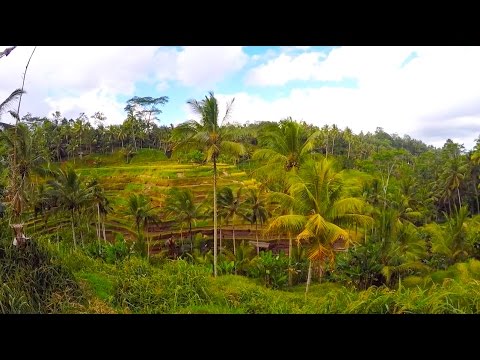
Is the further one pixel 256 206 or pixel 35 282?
pixel 256 206

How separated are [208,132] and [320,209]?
3.42 meters

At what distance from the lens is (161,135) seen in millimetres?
30156

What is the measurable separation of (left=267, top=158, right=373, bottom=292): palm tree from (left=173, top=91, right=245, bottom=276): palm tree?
6.85ft

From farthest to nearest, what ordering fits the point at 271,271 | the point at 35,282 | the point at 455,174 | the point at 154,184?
the point at 154,184 < the point at 455,174 < the point at 271,271 < the point at 35,282

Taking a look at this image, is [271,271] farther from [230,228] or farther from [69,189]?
[230,228]

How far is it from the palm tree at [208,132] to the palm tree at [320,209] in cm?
209

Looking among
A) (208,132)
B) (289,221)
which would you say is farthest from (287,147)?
(289,221)

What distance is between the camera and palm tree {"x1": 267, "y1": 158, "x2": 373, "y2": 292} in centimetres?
816

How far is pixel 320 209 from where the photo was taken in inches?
328

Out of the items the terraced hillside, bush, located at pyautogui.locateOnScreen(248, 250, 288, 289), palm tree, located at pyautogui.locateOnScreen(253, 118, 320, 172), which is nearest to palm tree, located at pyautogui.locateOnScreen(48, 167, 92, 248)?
the terraced hillside

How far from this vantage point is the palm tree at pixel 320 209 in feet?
26.8

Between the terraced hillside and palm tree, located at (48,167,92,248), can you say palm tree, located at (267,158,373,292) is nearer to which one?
palm tree, located at (48,167,92,248)
